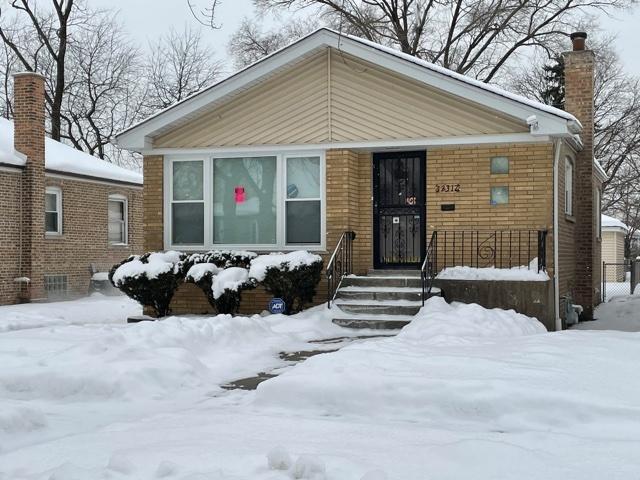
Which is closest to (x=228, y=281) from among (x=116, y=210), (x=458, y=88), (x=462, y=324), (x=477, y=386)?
(x=462, y=324)

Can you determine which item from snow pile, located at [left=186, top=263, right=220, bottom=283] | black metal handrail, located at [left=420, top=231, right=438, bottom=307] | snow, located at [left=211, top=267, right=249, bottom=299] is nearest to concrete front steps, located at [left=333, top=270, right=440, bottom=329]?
black metal handrail, located at [left=420, top=231, right=438, bottom=307]

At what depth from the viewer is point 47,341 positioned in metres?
8.76

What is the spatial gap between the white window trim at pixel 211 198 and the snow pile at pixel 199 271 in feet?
4.05

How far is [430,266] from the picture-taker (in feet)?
39.6

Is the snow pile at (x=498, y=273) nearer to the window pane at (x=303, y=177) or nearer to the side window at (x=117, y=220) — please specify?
the window pane at (x=303, y=177)

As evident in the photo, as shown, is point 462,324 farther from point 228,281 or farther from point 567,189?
point 567,189

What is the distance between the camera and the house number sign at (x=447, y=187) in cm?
1239

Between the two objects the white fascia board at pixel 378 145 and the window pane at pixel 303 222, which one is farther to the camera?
the window pane at pixel 303 222

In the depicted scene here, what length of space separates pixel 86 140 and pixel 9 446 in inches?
1363

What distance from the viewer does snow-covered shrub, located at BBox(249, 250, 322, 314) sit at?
1173 centimetres

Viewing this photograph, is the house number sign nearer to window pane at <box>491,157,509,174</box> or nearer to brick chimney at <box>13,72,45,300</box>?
window pane at <box>491,157,509,174</box>

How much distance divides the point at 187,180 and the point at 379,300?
15.0 feet

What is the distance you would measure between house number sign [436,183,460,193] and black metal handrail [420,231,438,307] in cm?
77

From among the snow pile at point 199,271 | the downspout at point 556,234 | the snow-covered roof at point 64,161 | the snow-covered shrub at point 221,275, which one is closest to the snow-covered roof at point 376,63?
the downspout at point 556,234
